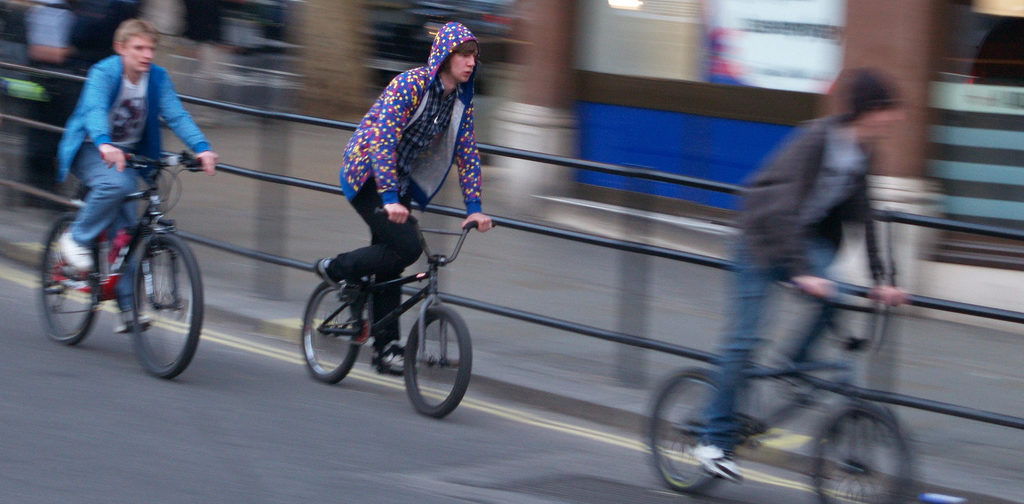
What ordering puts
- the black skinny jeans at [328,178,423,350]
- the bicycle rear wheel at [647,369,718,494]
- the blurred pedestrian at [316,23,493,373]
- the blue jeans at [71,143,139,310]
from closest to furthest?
the bicycle rear wheel at [647,369,718,494] → the blurred pedestrian at [316,23,493,373] → the black skinny jeans at [328,178,423,350] → the blue jeans at [71,143,139,310]

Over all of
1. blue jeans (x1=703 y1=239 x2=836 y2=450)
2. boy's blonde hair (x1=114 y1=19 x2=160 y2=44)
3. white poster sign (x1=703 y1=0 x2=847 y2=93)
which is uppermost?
white poster sign (x1=703 y1=0 x2=847 y2=93)

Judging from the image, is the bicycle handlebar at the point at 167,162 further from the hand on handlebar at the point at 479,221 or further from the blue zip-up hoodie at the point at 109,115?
the hand on handlebar at the point at 479,221

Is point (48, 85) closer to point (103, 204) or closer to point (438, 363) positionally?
point (103, 204)

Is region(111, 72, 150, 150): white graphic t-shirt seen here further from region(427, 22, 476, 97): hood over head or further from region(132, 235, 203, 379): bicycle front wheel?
region(427, 22, 476, 97): hood over head

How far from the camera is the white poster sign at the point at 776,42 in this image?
992 cm

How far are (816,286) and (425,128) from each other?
2.26m

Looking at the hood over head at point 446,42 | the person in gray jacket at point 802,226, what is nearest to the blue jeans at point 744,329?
the person in gray jacket at point 802,226

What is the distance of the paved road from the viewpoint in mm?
4965

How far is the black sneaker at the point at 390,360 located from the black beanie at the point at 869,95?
2.70 metres

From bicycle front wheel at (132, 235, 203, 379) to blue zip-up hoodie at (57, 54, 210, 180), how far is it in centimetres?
61

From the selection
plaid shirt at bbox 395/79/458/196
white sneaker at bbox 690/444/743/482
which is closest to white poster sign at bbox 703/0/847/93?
plaid shirt at bbox 395/79/458/196

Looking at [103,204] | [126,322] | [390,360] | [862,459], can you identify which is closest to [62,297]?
[126,322]

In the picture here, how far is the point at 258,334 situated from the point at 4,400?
196 centimetres

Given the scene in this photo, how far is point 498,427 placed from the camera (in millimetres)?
6137
